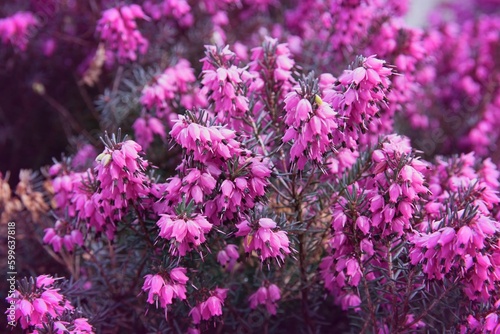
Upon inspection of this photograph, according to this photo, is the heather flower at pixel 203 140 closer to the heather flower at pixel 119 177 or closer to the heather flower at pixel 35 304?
the heather flower at pixel 119 177

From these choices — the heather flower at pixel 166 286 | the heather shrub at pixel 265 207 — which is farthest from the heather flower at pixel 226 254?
the heather flower at pixel 166 286

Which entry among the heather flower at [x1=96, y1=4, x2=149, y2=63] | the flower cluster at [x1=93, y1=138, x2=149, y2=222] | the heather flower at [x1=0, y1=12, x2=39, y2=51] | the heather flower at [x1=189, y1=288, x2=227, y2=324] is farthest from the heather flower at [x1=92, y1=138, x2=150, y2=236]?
the heather flower at [x1=0, y1=12, x2=39, y2=51]

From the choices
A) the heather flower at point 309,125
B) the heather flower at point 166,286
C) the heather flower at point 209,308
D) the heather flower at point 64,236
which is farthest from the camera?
the heather flower at point 64,236

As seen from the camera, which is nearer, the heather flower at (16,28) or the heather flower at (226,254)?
the heather flower at (226,254)

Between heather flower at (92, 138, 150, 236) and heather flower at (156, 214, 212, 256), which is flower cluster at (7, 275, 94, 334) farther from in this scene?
heather flower at (156, 214, 212, 256)

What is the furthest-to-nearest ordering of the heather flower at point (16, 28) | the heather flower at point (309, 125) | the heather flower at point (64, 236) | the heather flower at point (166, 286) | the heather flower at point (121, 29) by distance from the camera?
the heather flower at point (16, 28), the heather flower at point (121, 29), the heather flower at point (64, 236), the heather flower at point (166, 286), the heather flower at point (309, 125)

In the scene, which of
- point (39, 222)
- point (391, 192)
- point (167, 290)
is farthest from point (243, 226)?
point (39, 222)
